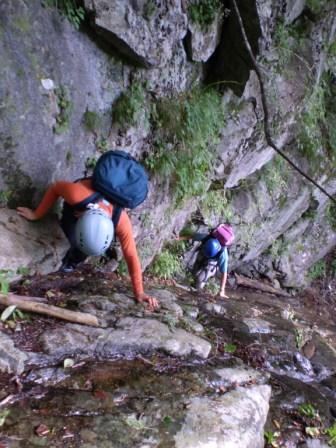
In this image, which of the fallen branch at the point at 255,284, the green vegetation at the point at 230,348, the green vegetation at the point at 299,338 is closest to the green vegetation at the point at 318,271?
the fallen branch at the point at 255,284

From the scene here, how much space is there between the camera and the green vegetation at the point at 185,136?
269 inches

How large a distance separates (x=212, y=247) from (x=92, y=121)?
399 centimetres

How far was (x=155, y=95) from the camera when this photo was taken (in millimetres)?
6605

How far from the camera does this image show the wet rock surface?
321cm

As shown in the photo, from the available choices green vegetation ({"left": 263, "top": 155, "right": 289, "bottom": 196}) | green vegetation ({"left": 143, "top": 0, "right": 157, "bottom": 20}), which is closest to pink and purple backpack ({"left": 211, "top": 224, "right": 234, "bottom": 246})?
green vegetation ({"left": 263, "top": 155, "right": 289, "bottom": 196})

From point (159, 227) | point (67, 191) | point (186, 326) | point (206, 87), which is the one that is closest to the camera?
point (67, 191)

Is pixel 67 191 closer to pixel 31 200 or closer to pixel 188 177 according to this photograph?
pixel 31 200

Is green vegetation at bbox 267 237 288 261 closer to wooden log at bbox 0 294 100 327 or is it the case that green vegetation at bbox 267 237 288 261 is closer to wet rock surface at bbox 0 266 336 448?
wet rock surface at bbox 0 266 336 448

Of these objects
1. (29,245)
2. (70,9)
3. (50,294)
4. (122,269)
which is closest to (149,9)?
(70,9)

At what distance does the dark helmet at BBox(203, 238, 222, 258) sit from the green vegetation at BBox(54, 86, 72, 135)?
14.0 ft

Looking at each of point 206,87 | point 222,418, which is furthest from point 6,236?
point 206,87

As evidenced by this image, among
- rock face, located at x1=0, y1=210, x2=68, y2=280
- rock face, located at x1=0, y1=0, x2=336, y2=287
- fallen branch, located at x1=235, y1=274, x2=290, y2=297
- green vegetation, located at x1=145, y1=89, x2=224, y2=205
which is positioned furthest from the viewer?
fallen branch, located at x1=235, y1=274, x2=290, y2=297

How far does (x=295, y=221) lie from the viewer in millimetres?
12609

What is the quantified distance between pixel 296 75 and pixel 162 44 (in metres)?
3.41
